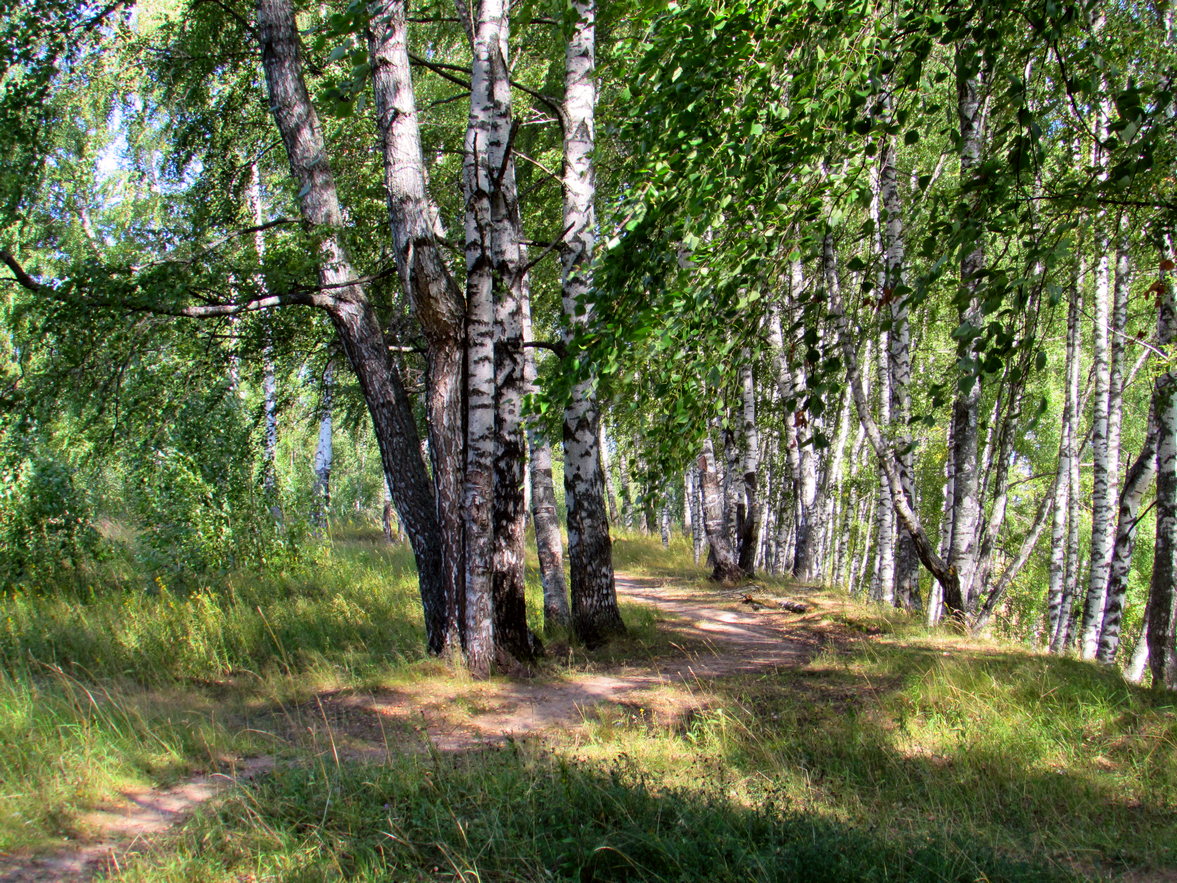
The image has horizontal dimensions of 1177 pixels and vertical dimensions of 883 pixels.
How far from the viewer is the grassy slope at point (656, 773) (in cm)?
325

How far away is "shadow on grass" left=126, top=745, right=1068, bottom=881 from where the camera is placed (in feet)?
10.2

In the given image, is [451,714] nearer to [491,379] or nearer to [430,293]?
[491,379]

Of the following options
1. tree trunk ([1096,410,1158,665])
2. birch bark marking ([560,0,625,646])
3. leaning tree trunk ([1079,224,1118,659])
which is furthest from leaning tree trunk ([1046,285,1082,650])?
birch bark marking ([560,0,625,646])

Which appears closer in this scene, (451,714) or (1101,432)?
(451,714)

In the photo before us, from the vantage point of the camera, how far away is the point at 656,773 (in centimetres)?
432

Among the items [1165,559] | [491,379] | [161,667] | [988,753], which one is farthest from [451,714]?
[1165,559]

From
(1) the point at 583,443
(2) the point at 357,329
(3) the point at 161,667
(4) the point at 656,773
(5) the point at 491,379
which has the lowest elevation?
(3) the point at 161,667

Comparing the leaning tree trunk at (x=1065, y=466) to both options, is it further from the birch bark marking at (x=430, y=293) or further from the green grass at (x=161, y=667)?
the green grass at (x=161, y=667)

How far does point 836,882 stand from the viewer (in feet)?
9.68

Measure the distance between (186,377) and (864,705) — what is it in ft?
23.0

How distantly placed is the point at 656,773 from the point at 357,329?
4.64 meters

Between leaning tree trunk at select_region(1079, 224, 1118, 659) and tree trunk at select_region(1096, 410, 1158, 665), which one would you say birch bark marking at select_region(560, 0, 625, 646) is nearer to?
tree trunk at select_region(1096, 410, 1158, 665)

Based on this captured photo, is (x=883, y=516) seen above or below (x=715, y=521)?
above

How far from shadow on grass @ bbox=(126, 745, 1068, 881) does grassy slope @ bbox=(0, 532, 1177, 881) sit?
0.01 m
